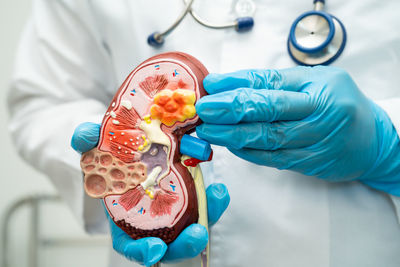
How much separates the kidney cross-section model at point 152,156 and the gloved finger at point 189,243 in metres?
0.02

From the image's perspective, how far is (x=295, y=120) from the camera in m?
0.55

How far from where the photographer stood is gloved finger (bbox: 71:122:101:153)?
21.4 inches

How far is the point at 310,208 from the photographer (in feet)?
2.02

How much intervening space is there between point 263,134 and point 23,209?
1.59 metres

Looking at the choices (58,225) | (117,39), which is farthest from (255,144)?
(58,225)

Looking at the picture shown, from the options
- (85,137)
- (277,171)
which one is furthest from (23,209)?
(277,171)

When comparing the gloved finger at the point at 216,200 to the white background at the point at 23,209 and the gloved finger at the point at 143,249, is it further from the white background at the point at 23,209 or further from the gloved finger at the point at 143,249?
the white background at the point at 23,209

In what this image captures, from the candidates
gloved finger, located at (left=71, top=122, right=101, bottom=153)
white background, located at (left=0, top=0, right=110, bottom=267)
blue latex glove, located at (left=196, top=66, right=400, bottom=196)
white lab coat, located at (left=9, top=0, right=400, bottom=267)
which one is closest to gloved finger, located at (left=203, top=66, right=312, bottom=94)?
blue latex glove, located at (left=196, top=66, right=400, bottom=196)

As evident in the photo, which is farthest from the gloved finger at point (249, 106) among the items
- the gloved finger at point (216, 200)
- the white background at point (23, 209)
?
the white background at point (23, 209)

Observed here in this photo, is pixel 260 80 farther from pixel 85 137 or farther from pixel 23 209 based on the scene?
pixel 23 209

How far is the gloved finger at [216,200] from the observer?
0.55 metres

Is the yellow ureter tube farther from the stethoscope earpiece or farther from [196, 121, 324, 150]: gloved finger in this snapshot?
the stethoscope earpiece

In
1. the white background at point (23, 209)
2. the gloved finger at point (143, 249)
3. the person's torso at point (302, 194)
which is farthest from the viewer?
the white background at point (23, 209)

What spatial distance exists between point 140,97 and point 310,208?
37 centimetres
